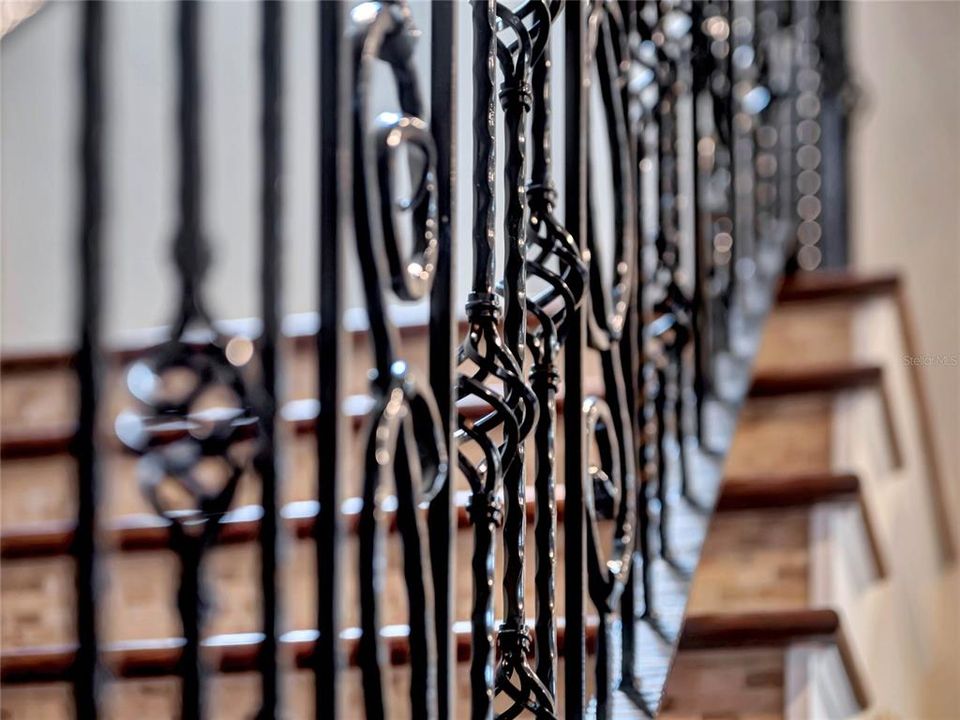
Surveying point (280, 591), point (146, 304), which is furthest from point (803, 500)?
point (146, 304)

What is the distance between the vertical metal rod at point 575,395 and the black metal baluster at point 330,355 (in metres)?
0.33

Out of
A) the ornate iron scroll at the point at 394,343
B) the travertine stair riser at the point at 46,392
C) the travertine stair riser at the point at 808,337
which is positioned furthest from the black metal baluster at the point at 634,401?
the travertine stair riser at the point at 46,392

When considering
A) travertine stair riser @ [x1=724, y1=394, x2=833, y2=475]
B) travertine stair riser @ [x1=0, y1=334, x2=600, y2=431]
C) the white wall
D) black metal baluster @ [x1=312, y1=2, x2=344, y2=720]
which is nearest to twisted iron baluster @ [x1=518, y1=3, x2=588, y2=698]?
black metal baluster @ [x1=312, y1=2, x2=344, y2=720]

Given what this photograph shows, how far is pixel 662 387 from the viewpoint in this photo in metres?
1.26

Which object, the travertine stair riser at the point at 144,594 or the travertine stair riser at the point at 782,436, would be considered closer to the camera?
the travertine stair riser at the point at 144,594

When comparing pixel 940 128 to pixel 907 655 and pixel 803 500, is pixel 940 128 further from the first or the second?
pixel 803 500

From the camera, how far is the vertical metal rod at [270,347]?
1.88ft

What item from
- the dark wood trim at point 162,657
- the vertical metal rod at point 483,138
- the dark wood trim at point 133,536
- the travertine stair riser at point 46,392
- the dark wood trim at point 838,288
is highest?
the vertical metal rod at point 483,138

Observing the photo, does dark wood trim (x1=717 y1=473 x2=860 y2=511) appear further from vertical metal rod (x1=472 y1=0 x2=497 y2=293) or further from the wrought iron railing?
vertical metal rod (x1=472 y1=0 x2=497 y2=293)

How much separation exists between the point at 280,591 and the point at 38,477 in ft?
4.37

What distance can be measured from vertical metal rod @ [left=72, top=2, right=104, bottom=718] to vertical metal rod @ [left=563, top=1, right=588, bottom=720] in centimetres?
49

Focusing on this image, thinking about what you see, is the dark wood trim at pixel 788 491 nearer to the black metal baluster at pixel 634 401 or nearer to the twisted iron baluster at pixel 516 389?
the black metal baluster at pixel 634 401

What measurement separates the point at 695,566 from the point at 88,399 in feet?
2.75

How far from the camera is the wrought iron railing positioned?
54 cm
